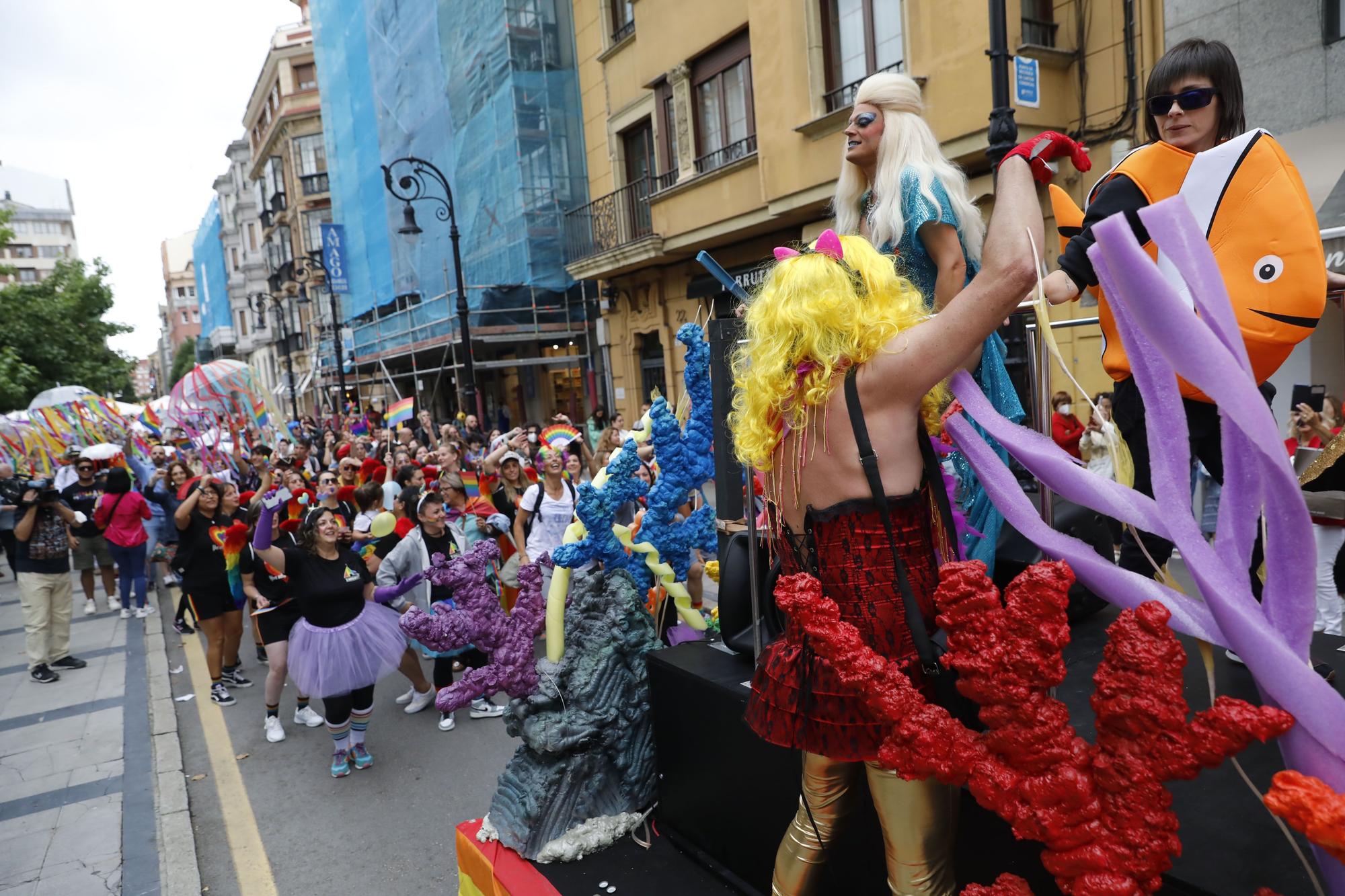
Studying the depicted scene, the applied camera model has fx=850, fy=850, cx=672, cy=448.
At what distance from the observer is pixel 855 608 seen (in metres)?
1.93

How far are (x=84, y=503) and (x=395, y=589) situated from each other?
219 inches

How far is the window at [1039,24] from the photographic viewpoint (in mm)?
9734

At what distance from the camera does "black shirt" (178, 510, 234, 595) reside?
6793 millimetres

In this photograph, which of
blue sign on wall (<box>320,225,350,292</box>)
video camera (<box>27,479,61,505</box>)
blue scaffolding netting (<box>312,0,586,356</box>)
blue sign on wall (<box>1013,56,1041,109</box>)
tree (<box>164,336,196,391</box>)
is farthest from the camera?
tree (<box>164,336,196,391</box>)

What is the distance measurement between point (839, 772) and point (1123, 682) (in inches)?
31.9

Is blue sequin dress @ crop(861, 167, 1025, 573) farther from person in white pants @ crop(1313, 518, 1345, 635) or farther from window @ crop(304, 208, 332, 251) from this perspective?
window @ crop(304, 208, 332, 251)

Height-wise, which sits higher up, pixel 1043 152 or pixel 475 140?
pixel 475 140

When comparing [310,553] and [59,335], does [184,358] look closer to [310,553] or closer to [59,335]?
[59,335]

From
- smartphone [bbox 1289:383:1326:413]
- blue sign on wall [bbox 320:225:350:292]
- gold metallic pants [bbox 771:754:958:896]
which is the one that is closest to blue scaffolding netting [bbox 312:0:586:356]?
blue sign on wall [bbox 320:225:350:292]

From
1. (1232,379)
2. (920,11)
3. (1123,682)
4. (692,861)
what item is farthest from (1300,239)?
(920,11)

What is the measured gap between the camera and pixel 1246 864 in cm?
167

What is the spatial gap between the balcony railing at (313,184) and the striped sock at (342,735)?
39.2m

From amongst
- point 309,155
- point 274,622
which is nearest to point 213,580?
point 274,622

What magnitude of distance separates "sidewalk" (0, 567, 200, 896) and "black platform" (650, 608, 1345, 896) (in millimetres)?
2689
